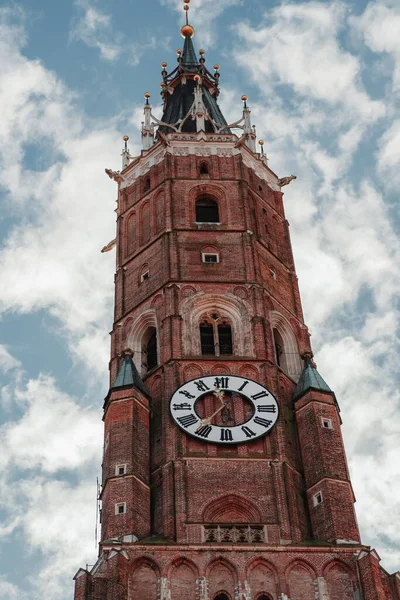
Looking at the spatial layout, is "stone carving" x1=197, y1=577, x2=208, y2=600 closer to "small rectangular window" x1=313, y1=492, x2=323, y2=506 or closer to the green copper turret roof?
"small rectangular window" x1=313, y1=492, x2=323, y2=506

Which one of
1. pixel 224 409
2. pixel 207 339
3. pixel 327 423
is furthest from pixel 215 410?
pixel 207 339

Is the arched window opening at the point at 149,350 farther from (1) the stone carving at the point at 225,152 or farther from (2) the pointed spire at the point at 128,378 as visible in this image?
(1) the stone carving at the point at 225,152

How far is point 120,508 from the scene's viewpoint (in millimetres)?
41406

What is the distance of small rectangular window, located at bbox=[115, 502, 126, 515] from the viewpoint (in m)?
41.2

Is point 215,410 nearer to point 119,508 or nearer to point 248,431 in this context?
point 248,431

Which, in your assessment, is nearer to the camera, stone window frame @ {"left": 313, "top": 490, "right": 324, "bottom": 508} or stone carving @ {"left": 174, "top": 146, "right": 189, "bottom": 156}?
stone window frame @ {"left": 313, "top": 490, "right": 324, "bottom": 508}

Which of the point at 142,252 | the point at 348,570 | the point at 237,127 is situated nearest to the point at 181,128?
the point at 237,127

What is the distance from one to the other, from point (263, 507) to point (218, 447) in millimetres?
2970

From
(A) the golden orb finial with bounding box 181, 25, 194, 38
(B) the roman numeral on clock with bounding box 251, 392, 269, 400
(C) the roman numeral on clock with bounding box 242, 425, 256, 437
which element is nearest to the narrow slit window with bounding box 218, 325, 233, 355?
(B) the roman numeral on clock with bounding box 251, 392, 269, 400

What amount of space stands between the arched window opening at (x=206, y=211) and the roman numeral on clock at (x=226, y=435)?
1284 cm

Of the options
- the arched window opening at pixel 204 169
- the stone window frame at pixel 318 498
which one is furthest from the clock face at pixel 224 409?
the arched window opening at pixel 204 169

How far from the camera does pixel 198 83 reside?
64875 millimetres

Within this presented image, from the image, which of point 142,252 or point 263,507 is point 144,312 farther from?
point 263,507

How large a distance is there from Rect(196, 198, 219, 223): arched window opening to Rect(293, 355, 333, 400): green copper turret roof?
958 centimetres
